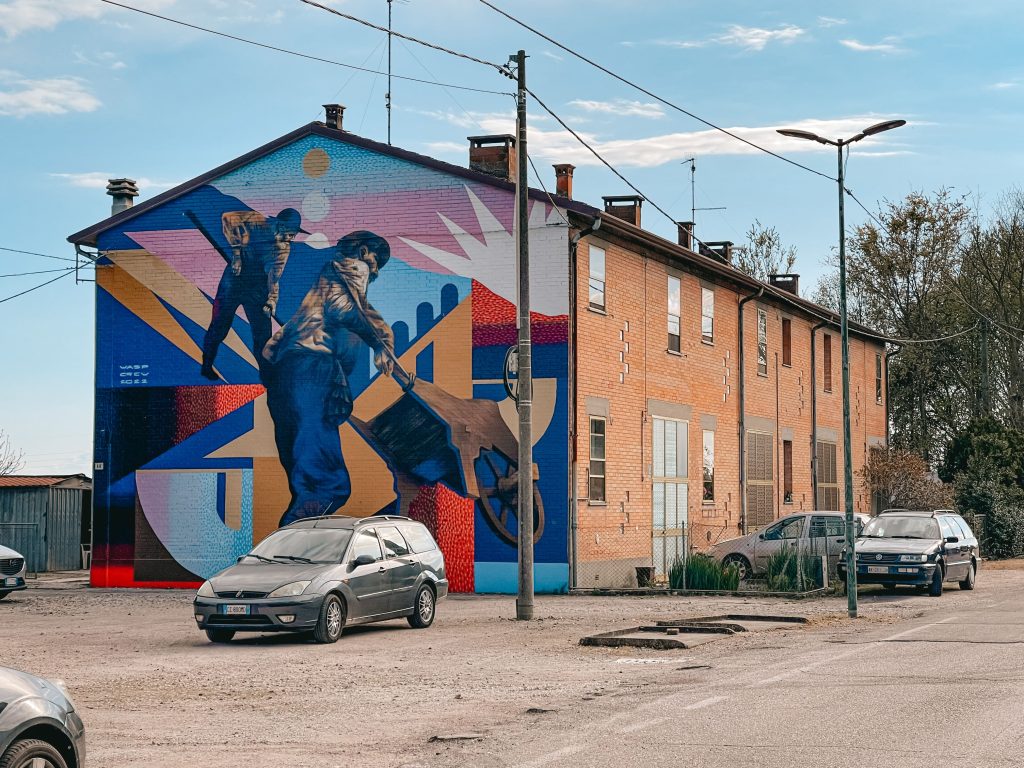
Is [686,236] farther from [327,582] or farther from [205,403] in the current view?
[327,582]

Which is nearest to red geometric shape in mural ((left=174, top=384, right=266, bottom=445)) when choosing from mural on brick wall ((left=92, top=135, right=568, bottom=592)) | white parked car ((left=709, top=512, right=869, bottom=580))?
mural on brick wall ((left=92, top=135, right=568, bottom=592))

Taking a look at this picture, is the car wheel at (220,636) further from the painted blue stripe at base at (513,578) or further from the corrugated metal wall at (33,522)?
the corrugated metal wall at (33,522)

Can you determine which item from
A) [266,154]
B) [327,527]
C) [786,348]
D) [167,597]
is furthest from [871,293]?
[327,527]

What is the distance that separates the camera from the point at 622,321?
30.0 metres

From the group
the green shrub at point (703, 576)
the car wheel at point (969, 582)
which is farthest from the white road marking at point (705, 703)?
the car wheel at point (969, 582)

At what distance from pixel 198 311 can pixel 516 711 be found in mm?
20192

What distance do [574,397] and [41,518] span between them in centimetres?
1584

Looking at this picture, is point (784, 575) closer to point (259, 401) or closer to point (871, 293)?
point (259, 401)

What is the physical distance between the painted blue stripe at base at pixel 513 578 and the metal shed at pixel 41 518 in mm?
13828

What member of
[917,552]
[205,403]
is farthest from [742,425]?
[205,403]

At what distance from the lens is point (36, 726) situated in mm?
6832

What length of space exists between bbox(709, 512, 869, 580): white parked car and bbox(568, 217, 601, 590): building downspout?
404 centimetres

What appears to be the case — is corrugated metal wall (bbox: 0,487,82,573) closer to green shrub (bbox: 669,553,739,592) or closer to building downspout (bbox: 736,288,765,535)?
green shrub (bbox: 669,553,739,592)

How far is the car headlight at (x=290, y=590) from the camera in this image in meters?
17.4
